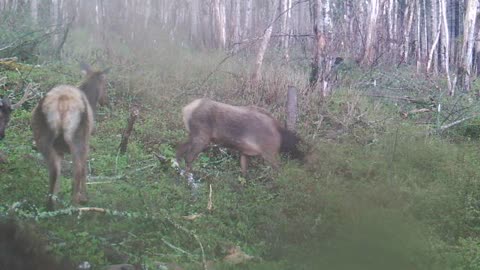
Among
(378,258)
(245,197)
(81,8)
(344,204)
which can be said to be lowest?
(245,197)

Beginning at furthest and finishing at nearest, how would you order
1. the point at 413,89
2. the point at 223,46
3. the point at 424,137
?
1. the point at 223,46
2. the point at 413,89
3. the point at 424,137

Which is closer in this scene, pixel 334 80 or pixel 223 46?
pixel 334 80

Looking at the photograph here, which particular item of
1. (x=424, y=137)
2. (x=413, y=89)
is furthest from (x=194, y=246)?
(x=413, y=89)

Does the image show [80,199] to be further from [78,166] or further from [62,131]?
[62,131]

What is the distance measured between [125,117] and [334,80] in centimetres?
430

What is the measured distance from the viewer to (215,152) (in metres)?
10.5

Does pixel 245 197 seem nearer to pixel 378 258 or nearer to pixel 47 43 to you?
pixel 378 258

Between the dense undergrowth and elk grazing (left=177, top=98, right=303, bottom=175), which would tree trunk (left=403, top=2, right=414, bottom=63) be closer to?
the dense undergrowth

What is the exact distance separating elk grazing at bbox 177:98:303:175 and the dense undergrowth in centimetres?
29

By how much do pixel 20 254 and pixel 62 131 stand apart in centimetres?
386

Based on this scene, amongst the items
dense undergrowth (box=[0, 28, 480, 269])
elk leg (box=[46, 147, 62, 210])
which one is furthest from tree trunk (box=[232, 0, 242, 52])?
elk leg (box=[46, 147, 62, 210])

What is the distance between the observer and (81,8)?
14219mm

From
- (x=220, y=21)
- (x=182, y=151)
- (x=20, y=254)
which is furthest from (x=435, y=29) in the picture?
(x=20, y=254)

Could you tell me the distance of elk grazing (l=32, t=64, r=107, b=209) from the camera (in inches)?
267
